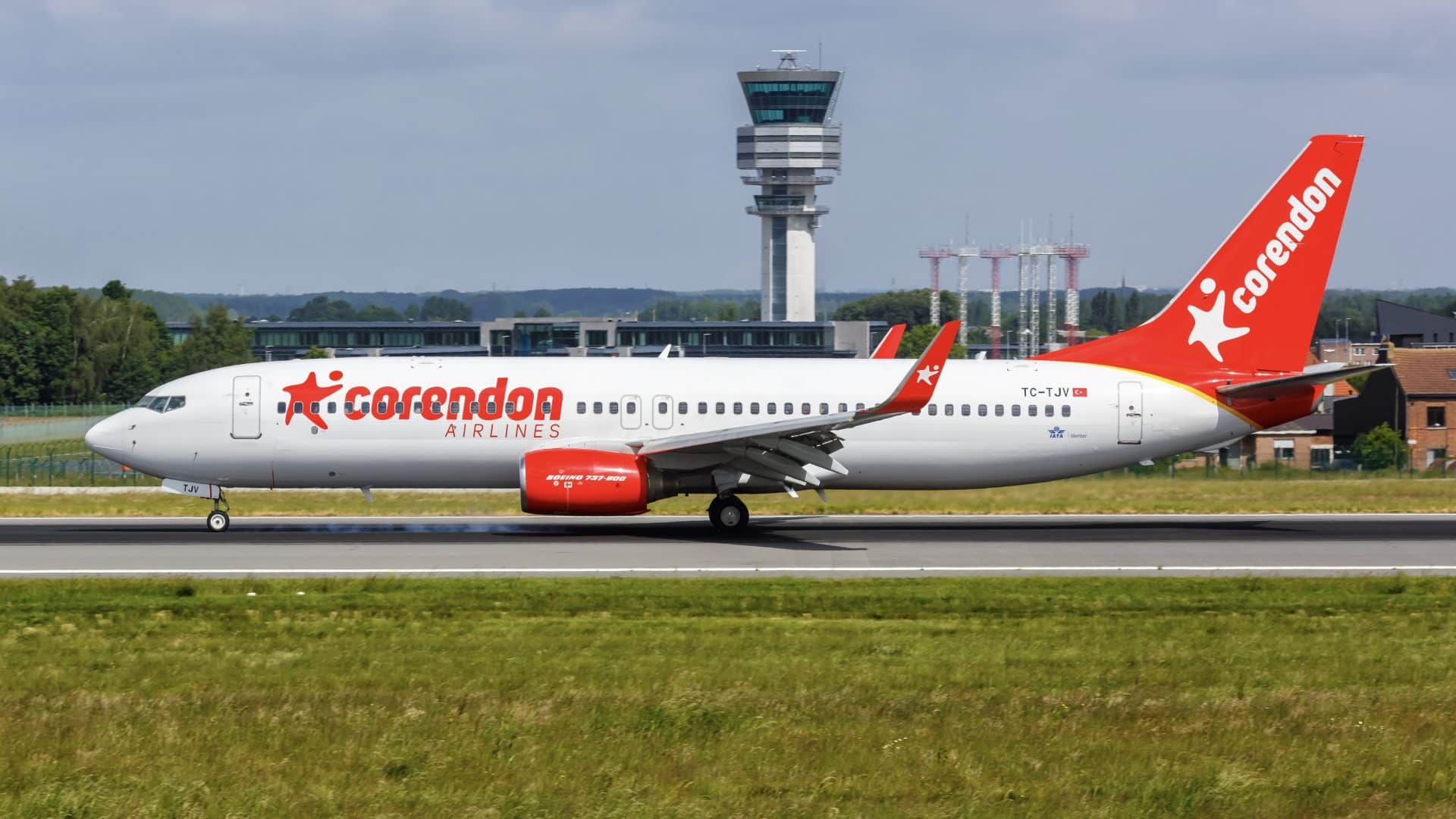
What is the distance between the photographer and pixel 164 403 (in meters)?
31.4

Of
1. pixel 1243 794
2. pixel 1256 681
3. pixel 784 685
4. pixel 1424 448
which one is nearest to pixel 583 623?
pixel 784 685

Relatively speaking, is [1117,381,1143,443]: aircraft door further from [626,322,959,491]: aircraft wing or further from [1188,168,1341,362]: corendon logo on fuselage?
[626,322,959,491]: aircraft wing

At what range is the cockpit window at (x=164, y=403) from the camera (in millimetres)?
31250

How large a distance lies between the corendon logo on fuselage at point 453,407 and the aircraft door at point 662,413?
6.37ft

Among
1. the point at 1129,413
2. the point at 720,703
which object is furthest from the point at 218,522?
the point at 720,703

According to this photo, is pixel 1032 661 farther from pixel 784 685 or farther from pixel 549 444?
pixel 549 444

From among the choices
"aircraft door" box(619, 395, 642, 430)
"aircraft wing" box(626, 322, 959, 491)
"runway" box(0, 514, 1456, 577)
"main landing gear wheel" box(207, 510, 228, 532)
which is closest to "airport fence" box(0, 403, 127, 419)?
"runway" box(0, 514, 1456, 577)

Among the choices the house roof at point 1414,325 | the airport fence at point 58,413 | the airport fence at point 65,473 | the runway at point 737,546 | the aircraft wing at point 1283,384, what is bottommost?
the runway at point 737,546

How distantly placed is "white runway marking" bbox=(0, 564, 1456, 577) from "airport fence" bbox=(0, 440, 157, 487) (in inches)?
747

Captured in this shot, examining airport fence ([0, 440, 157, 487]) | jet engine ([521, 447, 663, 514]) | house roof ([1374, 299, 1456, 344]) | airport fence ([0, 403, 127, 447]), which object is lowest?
airport fence ([0, 440, 157, 487])

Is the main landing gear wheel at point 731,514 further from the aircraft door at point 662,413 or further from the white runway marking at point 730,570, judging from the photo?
the white runway marking at point 730,570

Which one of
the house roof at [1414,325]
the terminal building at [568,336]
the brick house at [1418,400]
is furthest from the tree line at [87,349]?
the house roof at [1414,325]

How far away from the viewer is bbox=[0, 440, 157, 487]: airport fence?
4506 centimetres

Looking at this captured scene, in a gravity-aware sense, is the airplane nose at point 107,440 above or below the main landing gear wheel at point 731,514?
above
